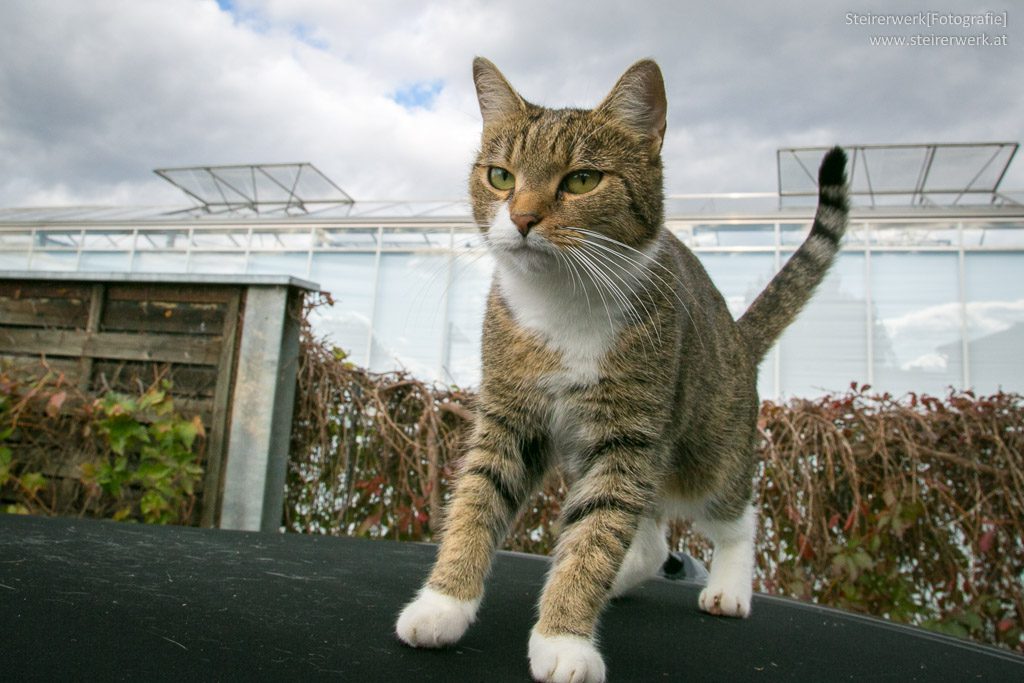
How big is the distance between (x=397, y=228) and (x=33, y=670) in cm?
1019

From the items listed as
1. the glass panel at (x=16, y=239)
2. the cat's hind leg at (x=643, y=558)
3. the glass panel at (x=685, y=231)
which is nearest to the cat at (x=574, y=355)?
the cat's hind leg at (x=643, y=558)

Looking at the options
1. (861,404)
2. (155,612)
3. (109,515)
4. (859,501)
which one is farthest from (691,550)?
(109,515)

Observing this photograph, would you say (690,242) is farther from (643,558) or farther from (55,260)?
(55,260)

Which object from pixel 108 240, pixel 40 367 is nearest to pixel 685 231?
pixel 40 367

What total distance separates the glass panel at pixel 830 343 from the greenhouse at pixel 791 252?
18 mm

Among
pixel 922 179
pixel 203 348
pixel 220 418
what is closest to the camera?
pixel 220 418

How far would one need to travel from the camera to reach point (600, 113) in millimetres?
1821

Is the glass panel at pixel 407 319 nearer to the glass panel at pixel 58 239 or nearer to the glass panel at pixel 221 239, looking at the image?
the glass panel at pixel 221 239

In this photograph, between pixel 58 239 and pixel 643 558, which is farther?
pixel 58 239

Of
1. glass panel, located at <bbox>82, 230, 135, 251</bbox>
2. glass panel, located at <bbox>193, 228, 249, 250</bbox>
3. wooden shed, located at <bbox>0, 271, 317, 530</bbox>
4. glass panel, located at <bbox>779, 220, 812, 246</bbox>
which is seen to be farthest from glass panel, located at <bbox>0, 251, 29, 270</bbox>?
glass panel, located at <bbox>779, 220, 812, 246</bbox>

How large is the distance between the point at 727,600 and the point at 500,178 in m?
1.42

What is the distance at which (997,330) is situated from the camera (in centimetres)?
840

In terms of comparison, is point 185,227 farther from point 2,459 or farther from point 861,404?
point 861,404

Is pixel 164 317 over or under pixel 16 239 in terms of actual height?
under
